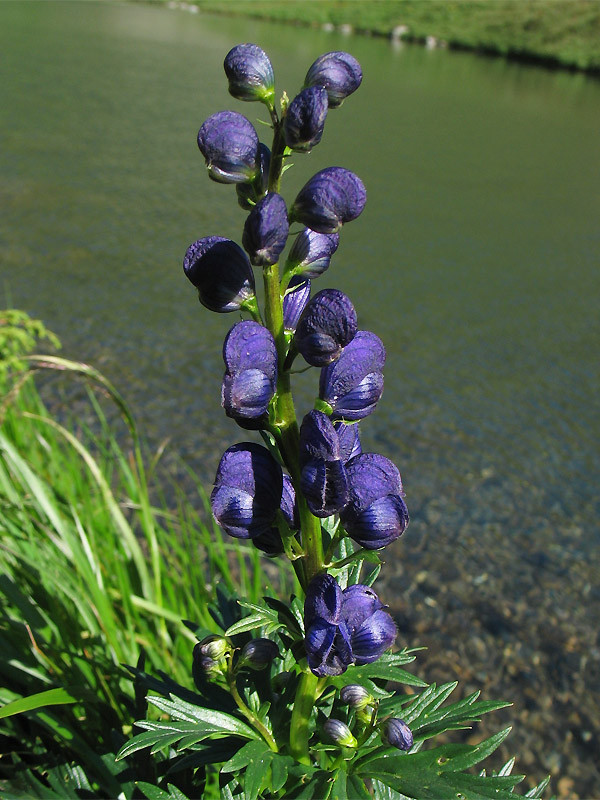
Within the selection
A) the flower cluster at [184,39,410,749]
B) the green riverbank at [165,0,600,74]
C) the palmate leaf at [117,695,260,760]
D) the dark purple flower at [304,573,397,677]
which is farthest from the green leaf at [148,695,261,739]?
the green riverbank at [165,0,600,74]

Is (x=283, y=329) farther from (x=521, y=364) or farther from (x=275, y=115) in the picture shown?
(x=521, y=364)

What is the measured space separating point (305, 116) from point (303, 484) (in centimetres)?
48

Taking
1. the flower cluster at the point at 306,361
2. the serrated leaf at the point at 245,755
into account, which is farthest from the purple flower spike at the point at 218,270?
the serrated leaf at the point at 245,755

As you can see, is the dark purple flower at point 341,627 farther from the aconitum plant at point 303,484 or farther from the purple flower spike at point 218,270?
the purple flower spike at point 218,270

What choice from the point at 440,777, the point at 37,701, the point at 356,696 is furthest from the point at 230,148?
the point at 37,701

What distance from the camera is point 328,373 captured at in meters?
1.14

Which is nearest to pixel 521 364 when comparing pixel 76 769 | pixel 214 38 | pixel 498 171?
pixel 76 769

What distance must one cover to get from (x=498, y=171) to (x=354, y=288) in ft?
14.6

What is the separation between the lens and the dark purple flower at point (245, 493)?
1119 millimetres

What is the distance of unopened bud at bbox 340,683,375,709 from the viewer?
120 centimetres

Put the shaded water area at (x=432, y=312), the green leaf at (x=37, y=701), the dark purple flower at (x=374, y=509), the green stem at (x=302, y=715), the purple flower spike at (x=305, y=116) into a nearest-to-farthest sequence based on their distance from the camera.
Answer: the purple flower spike at (x=305, y=116)
the dark purple flower at (x=374, y=509)
the green stem at (x=302, y=715)
the green leaf at (x=37, y=701)
the shaded water area at (x=432, y=312)

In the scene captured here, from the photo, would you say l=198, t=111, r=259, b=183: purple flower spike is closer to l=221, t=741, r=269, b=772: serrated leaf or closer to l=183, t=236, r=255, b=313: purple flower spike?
l=183, t=236, r=255, b=313: purple flower spike

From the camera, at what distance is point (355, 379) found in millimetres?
1140

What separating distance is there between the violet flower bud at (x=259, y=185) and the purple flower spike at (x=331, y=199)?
6cm
